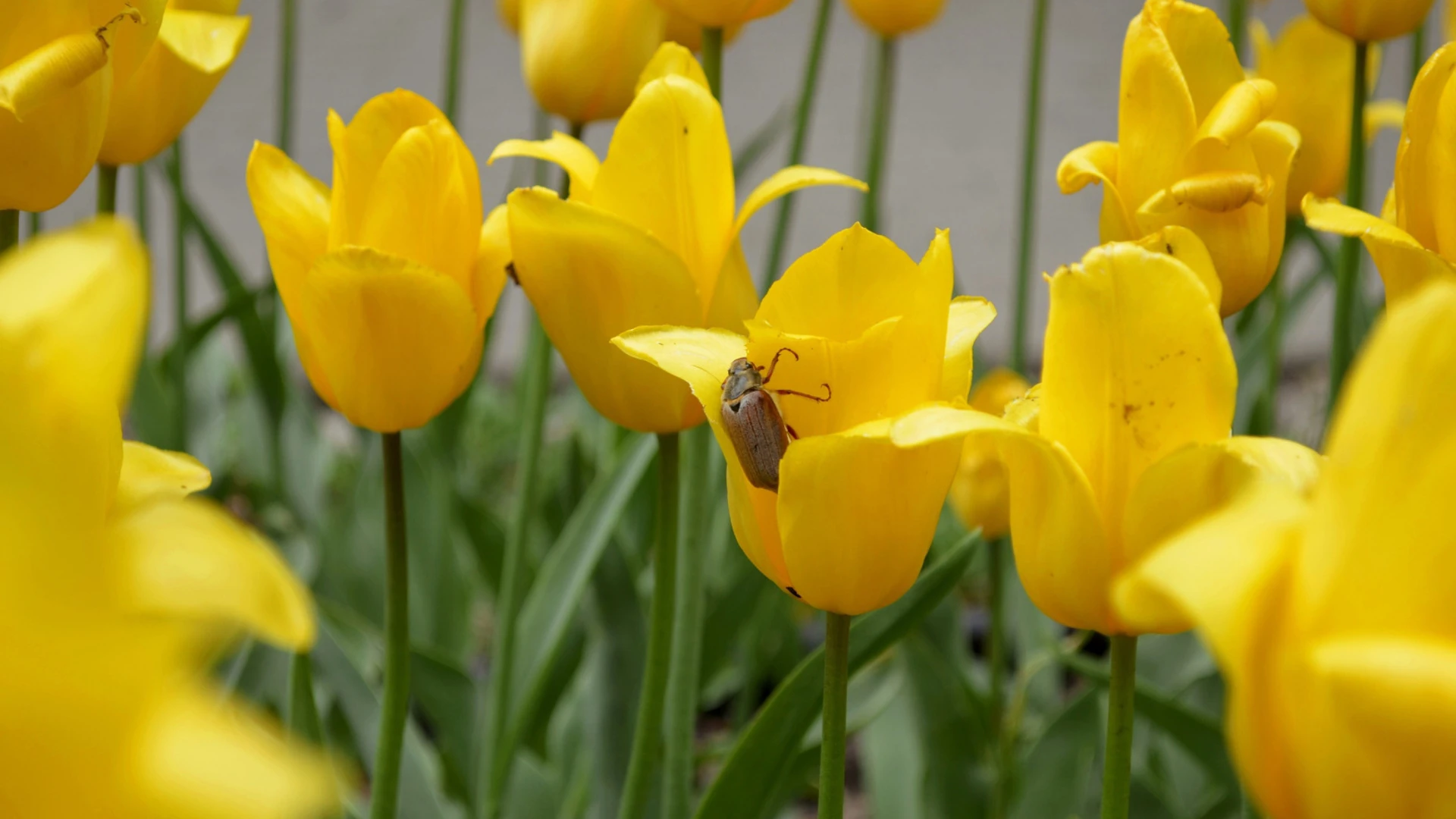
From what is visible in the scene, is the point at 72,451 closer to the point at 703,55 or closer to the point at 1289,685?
the point at 1289,685

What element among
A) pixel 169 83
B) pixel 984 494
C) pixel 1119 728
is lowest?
pixel 984 494

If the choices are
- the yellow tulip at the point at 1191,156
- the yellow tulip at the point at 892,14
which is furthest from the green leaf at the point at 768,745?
the yellow tulip at the point at 892,14

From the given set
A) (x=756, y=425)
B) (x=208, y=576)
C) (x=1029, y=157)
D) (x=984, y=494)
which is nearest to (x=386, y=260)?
(x=756, y=425)

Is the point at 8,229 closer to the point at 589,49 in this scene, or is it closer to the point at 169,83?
the point at 169,83

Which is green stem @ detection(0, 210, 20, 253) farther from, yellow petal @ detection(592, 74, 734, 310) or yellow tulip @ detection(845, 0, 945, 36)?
yellow tulip @ detection(845, 0, 945, 36)

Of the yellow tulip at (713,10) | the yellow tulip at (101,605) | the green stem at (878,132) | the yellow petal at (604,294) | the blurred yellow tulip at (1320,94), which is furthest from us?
the green stem at (878,132)

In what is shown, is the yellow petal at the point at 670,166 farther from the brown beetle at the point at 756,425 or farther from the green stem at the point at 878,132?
the green stem at the point at 878,132
